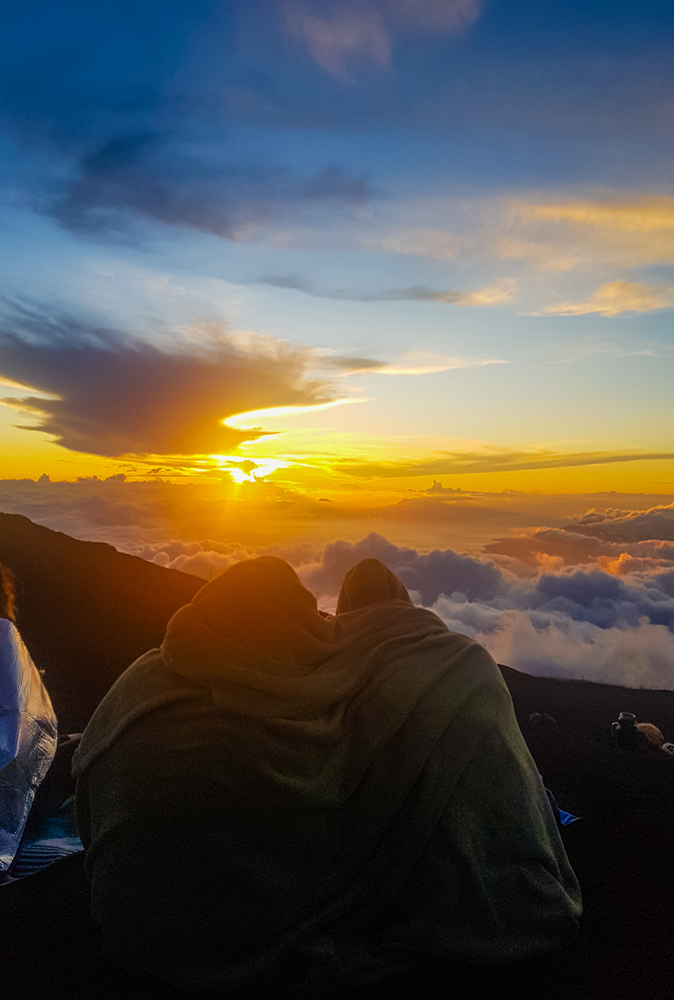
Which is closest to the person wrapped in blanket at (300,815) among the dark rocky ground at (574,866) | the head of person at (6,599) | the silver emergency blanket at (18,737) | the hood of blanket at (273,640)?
the hood of blanket at (273,640)

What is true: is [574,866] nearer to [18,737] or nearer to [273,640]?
[273,640]

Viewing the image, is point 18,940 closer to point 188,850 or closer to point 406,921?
point 188,850

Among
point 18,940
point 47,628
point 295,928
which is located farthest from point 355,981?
point 47,628

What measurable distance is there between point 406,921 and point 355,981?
0.55m

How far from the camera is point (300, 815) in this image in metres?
4.59

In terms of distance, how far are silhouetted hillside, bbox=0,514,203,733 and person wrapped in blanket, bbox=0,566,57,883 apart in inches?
193

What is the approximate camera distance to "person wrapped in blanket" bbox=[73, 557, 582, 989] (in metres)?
4.45

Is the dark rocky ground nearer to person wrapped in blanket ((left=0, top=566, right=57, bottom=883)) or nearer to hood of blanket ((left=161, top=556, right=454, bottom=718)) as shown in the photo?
person wrapped in blanket ((left=0, top=566, right=57, bottom=883))

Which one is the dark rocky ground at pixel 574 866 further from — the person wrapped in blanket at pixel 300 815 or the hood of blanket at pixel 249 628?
the hood of blanket at pixel 249 628

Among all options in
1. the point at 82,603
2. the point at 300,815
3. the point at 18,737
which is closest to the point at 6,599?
the point at 18,737

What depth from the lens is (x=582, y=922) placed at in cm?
558

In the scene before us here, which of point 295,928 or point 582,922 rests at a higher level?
point 295,928

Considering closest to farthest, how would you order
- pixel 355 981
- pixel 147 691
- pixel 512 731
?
pixel 355 981 < pixel 147 691 < pixel 512 731

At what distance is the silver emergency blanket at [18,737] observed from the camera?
6133mm
